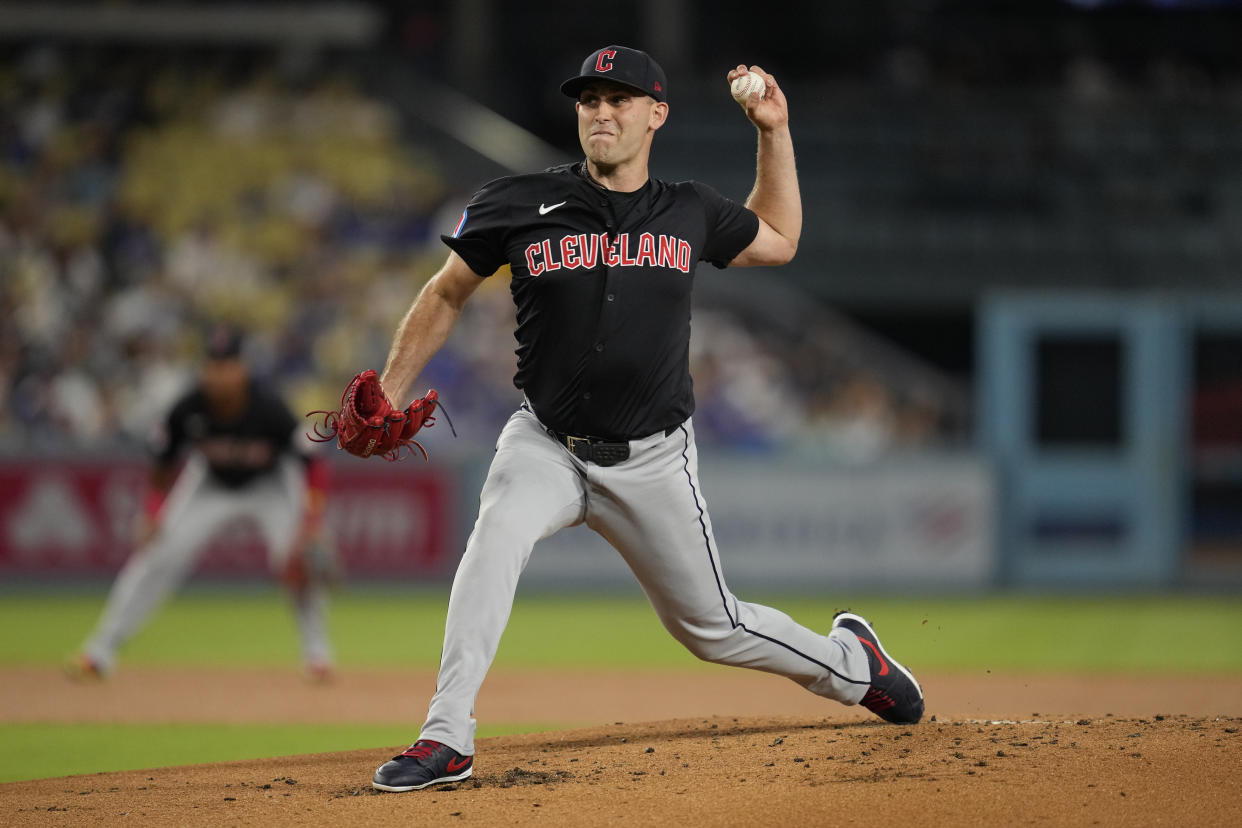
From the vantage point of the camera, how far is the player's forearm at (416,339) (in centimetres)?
494

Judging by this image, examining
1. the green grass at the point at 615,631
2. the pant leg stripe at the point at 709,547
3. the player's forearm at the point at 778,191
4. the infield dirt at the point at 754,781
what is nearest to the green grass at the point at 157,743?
the infield dirt at the point at 754,781

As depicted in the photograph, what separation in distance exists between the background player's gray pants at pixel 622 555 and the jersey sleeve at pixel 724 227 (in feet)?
2.03

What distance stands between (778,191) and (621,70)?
763 mm

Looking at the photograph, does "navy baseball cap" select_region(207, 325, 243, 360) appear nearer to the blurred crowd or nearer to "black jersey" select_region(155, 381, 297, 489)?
"black jersey" select_region(155, 381, 297, 489)

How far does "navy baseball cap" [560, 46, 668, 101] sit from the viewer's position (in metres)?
4.86

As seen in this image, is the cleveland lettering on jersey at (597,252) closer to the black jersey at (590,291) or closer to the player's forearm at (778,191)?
the black jersey at (590,291)

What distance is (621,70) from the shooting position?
4.88 m

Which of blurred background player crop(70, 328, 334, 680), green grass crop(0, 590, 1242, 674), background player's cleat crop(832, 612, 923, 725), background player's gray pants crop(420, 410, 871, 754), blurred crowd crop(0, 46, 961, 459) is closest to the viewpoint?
background player's gray pants crop(420, 410, 871, 754)

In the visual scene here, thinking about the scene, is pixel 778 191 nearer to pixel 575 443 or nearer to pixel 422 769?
pixel 575 443

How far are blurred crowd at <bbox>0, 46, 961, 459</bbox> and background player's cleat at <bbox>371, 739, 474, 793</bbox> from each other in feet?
34.9

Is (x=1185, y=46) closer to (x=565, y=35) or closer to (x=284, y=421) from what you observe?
(x=565, y=35)

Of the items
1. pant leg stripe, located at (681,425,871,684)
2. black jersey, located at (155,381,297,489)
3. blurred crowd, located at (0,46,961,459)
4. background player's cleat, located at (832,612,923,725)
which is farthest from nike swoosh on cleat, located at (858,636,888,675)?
blurred crowd, located at (0,46,961,459)

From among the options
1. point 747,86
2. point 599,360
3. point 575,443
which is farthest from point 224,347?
point 747,86

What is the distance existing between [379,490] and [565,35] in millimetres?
10210
